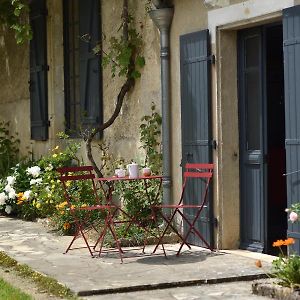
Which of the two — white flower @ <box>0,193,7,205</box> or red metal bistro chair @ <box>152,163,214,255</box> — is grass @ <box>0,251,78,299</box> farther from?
white flower @ <box>0,193,7,205</box>

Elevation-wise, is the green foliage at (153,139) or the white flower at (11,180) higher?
the green foliage at (153,139)

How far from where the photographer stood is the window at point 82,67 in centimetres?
1073

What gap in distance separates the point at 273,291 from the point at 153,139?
3608mm

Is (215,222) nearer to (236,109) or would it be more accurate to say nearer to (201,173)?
(201,173)

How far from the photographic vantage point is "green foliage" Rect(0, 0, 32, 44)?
35.9 feet

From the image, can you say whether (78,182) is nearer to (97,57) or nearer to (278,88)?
(97,57)

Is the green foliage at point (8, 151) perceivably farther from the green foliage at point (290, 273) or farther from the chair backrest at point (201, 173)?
the green foliage at point (290, 273)

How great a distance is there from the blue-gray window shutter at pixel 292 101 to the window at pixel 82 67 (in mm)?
3797

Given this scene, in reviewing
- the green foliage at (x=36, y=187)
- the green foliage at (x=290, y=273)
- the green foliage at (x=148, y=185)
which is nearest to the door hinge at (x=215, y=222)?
the green foliage at (x=148, y=185)

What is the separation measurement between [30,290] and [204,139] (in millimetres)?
2617

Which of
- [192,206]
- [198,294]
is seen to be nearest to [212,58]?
[192,206]

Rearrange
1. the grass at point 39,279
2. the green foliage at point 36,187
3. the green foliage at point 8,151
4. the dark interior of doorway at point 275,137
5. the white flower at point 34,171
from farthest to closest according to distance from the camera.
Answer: the green foliage at point 8,151 < the white flower at point 34,171 < the green foliage at point 36,187 < the dark interior of doorway at point 275,137 < the grass at point 39,279

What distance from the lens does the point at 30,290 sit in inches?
259

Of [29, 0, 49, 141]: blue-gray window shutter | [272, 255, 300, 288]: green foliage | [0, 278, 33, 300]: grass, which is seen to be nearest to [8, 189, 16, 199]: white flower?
[29, 0, 49, 141]: blue-gray window shutter
